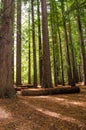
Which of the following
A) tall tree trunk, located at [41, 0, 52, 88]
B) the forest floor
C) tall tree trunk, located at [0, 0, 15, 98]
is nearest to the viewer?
the forest floor

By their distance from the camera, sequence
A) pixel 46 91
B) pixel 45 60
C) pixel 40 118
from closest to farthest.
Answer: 1. pixel 40 118
2. pixel 46 91
3. pixel 45 60

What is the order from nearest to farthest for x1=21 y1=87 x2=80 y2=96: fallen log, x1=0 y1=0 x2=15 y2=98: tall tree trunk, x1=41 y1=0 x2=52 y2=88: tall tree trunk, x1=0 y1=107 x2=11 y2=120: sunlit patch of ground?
1. x1=0 y1=107 x2=11 y2=120: sunlit patch of ground
2. x1=0 y1=0 x2=15 y2=98: tall tree trunk
3. x1=21 y1=87 x2=80 y2=96: fallen log
4. x1=41 y1=0 x2=52 y2=88: tall tree trunk

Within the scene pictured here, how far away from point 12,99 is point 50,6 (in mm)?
13471

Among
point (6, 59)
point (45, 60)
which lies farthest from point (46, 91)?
point (6, 59)

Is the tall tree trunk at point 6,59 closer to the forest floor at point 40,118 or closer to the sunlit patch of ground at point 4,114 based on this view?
the forest floor at point 40,118

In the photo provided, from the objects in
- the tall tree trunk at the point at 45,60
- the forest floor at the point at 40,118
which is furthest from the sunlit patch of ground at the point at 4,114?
the tall tree trunk at the point at 45,60

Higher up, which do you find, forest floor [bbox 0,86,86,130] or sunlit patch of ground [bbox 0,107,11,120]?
sunlit patch of ground [bbox 0,107,11,120]

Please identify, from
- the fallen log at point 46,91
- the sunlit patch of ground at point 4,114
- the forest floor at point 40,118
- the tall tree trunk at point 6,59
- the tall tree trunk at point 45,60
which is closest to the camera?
the forest floor at point 40,118

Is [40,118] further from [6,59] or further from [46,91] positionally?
[46,91]

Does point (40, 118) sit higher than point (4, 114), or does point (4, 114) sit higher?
point (4, 114)

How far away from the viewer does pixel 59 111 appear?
7070 millimetres

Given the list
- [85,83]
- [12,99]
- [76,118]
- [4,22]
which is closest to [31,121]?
[76,118]

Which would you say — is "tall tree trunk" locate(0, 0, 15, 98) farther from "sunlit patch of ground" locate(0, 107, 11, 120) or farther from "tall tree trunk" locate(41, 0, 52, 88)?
"tall tree trunk" locate(41, 0, 52, 88)

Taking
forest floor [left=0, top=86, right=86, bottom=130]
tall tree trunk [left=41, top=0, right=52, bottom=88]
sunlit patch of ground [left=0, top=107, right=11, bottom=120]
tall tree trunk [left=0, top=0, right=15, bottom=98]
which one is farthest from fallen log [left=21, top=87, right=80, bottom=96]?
sunlit patch of ground [left=0, top=107, right=11, bottom=120]
